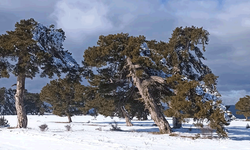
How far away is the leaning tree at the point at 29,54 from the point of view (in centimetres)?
1909

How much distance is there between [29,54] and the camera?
1925cm

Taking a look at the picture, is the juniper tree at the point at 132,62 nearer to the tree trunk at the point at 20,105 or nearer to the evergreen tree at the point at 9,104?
the tree trunk at the point at 20,105

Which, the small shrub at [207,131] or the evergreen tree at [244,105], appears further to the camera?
the evergreen tree at [244,105]

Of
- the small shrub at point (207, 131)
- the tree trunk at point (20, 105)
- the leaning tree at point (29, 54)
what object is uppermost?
the leaning tree at point (29, 54)

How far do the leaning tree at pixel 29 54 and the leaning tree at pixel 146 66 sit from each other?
287cm

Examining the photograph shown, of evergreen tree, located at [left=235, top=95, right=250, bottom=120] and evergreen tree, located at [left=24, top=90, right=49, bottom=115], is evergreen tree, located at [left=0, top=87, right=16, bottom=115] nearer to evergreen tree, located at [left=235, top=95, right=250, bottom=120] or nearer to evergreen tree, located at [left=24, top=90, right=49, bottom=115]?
evergreen tree, located at [left=24, top=90, right=49, bottom=115]

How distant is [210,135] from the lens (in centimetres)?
1755

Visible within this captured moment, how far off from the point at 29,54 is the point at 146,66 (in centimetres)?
941

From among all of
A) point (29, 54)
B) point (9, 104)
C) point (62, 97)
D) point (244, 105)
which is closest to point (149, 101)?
point (29, 54)

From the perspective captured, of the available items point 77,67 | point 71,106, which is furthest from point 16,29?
point 71,106

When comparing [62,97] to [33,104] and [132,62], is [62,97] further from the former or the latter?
[33,104]

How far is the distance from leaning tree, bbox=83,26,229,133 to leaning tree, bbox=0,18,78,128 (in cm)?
Result: 287

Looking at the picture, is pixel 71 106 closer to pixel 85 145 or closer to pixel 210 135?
pixel 210 135

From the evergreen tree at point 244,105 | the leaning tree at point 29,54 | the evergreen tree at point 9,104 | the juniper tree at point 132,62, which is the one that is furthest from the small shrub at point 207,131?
the evergreen tree at point 9,104
